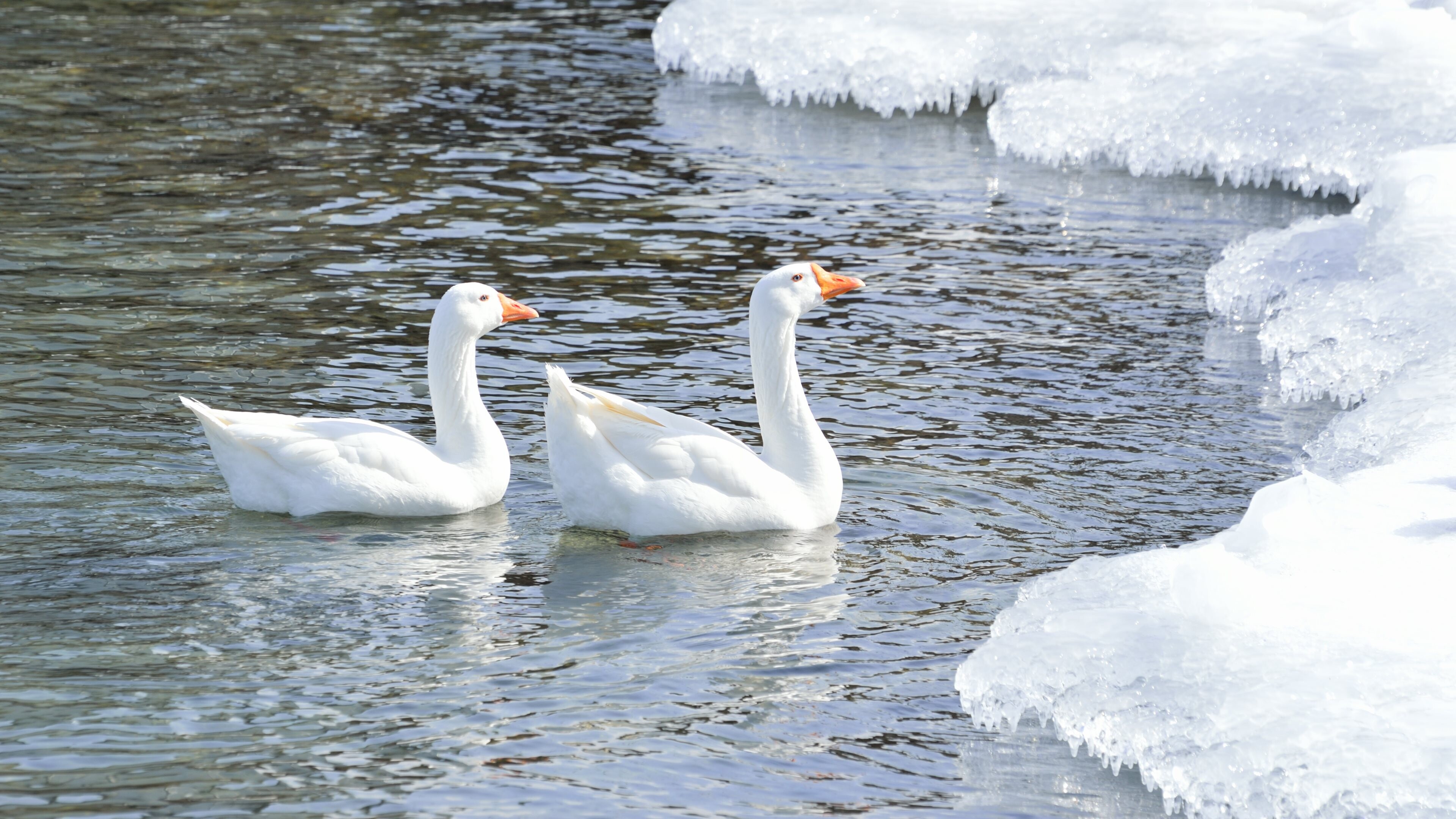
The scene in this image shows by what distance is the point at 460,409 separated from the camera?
8977mm

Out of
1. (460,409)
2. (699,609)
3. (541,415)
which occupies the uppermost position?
(460,409)

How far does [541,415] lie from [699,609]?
3.16m

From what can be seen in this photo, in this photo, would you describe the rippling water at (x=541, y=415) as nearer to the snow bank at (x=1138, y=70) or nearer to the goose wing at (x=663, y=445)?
the goose wing at (x=663, y=445)

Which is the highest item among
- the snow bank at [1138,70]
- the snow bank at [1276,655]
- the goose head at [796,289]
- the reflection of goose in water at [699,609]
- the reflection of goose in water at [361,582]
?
the snow bank at [1138,70]

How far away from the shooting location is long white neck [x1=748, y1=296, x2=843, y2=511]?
349 inches

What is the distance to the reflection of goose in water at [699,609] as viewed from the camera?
7008 mm

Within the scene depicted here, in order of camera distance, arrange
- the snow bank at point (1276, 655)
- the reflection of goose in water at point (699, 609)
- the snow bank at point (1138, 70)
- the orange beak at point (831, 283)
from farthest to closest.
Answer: the snow bank at point (1138, 70)
the orange beak at point (831, 283)
the reflection of goose in water at point (699, 609)
the snow bank at point (1276, 655)

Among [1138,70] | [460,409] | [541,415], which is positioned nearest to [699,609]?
[460,409]

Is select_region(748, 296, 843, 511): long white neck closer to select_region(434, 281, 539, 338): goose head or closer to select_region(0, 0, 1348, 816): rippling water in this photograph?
select_region(0, 0, 1348, 816): rippling water

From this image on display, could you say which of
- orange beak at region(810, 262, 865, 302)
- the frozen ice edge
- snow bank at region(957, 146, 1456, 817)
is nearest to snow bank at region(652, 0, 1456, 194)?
the frozen ice edge

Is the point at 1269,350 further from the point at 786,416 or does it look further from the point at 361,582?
Result: the point at 361,582

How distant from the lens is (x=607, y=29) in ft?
79.3

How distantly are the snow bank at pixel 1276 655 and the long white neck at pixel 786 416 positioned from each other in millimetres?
1506

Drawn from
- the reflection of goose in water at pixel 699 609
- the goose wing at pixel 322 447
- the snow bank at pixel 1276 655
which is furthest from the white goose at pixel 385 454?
the snow bank at pixel 1276 655
